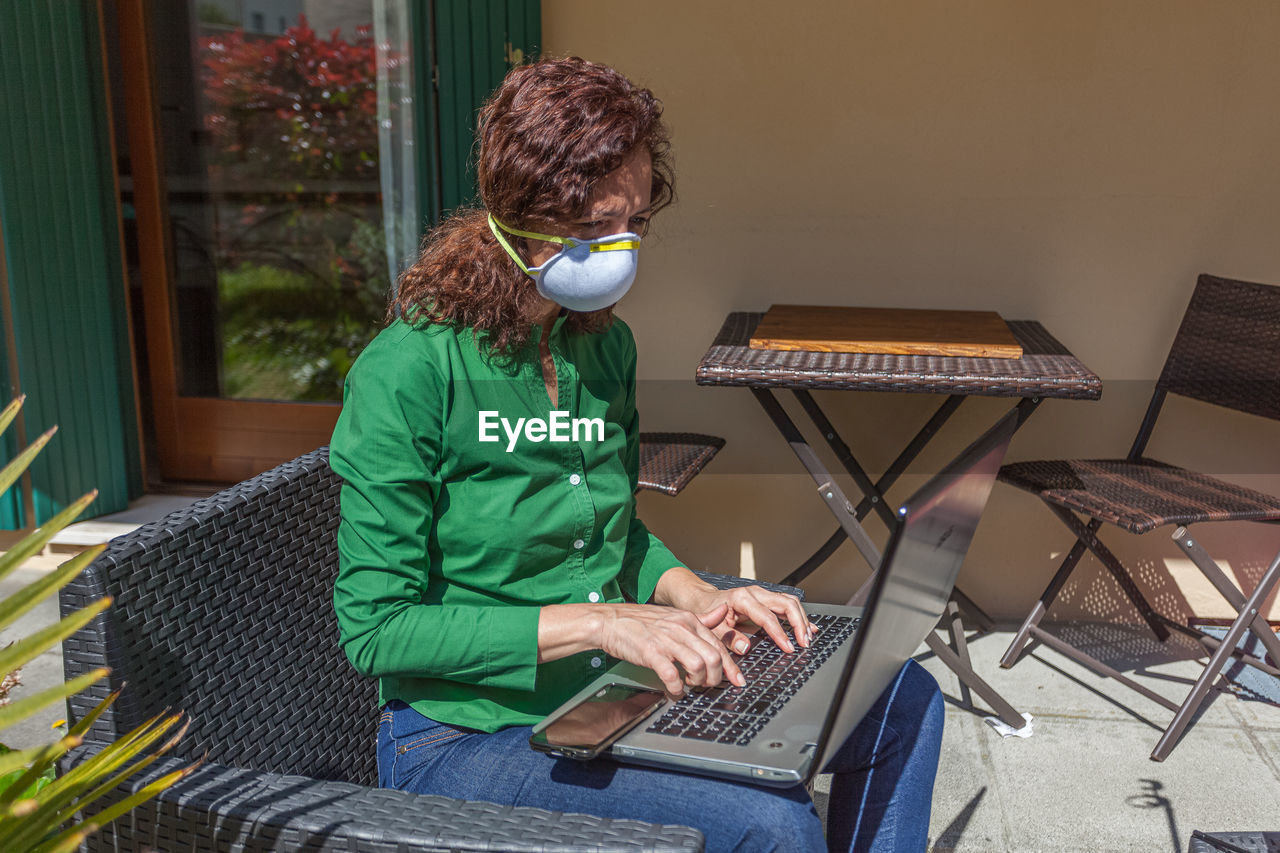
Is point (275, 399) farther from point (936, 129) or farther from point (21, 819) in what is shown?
point (21, 819)

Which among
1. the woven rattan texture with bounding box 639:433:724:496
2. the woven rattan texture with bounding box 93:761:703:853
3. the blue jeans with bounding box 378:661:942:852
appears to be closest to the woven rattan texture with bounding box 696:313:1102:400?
the woven rattan texture with bounding box 639:433:724:496

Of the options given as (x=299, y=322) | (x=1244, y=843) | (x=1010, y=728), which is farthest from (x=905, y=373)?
(x=299, y=322)

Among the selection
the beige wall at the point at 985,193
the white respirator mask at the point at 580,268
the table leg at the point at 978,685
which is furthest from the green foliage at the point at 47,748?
the beige wall at the point at 985,193

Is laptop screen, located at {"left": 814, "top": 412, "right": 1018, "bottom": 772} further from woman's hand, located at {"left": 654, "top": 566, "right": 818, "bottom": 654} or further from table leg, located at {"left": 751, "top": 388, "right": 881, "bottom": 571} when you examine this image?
table leg, located at {"left": 751, "top": 388, "right": 881, "bottom": 571}

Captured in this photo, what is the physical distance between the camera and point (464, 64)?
10.8 feet

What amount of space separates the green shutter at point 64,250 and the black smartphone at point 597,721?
300cm

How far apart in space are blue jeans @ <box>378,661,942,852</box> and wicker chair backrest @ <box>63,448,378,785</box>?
116 mm

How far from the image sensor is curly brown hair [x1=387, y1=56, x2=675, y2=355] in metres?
1.42

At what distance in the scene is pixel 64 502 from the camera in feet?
12.1

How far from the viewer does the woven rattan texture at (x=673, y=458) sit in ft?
9.07

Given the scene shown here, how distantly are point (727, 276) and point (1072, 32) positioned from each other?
1.24m

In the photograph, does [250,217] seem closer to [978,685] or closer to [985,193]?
[985,193]

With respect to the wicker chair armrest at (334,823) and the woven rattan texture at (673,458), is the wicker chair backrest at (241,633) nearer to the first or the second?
the wicker chair armrest at (334,823)

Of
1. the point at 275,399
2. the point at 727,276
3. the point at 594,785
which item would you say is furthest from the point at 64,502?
the point at 594,785
